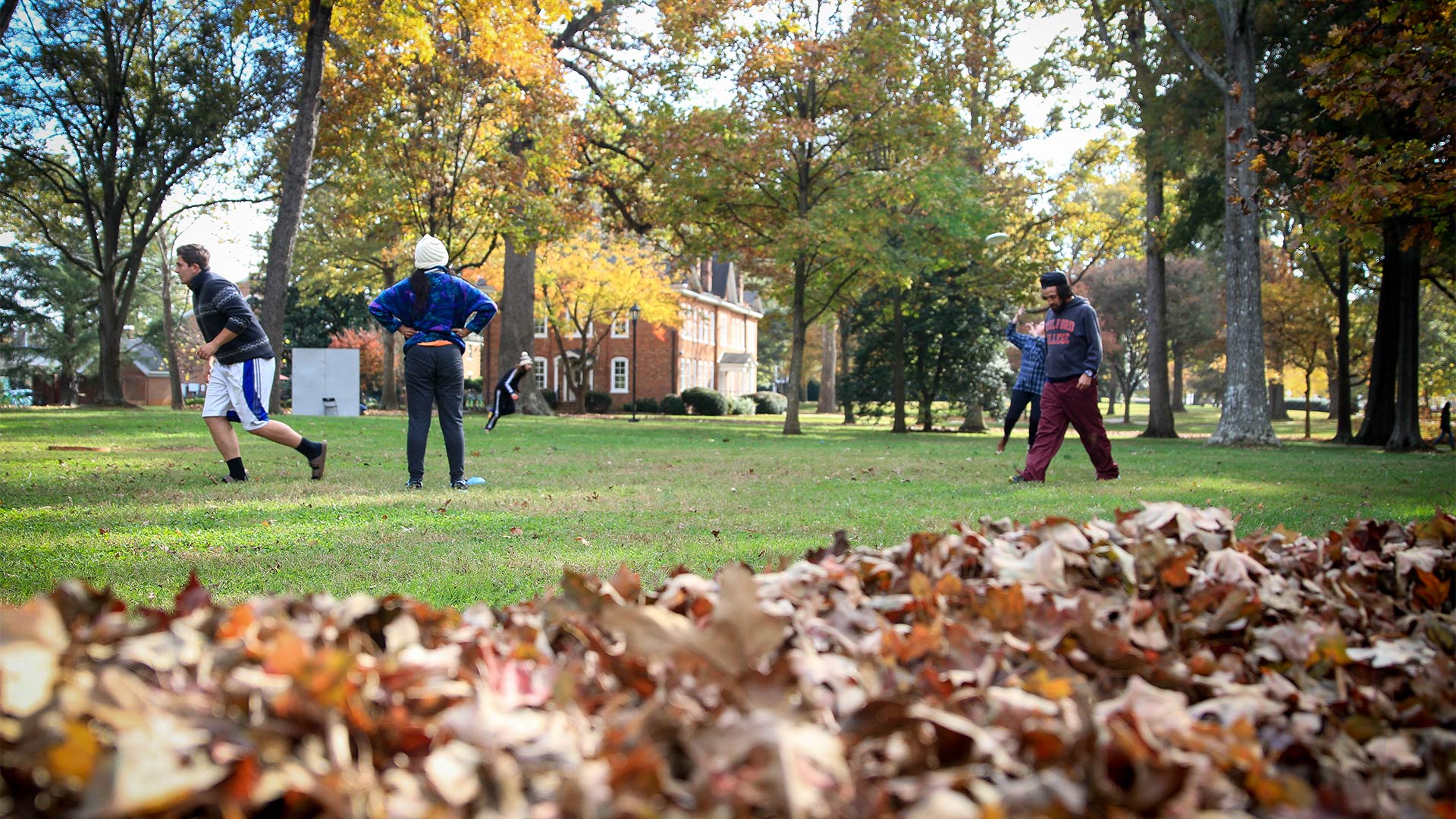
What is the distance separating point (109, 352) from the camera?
28656 millimetres

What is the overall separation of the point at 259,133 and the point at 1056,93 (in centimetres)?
2387

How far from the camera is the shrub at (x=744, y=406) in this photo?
5131 centimetres

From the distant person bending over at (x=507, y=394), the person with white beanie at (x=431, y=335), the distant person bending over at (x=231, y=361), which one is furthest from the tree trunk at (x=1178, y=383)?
the distant person bending over at (x=231, y=361)

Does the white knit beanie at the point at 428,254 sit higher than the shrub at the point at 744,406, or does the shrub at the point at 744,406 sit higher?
the white knit beanie at the point at 428,254

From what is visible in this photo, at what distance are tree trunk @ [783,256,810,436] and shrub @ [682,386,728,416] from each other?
22.7m

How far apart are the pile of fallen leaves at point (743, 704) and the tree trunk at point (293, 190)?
64.5ft

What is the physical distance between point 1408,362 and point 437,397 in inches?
812

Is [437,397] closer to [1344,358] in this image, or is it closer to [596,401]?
[1344,358]

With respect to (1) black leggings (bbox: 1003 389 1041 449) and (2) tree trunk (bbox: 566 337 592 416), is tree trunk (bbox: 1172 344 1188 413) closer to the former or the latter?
(2) tree trunk (bbox: 566 337 592 416)

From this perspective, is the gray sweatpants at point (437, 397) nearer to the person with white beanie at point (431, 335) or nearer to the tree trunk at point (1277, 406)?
the person with white beanie at point (431, 335)

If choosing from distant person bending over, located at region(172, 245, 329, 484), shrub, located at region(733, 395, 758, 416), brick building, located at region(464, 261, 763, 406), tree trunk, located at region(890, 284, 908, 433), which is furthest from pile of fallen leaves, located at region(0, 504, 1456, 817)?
shrub, located at region(733, 395, 758, 416)

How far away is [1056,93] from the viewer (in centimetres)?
2883

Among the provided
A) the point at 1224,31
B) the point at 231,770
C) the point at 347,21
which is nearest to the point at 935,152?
the point at 1224,31

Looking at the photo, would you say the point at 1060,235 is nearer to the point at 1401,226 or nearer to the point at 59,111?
the point at 1401,226
